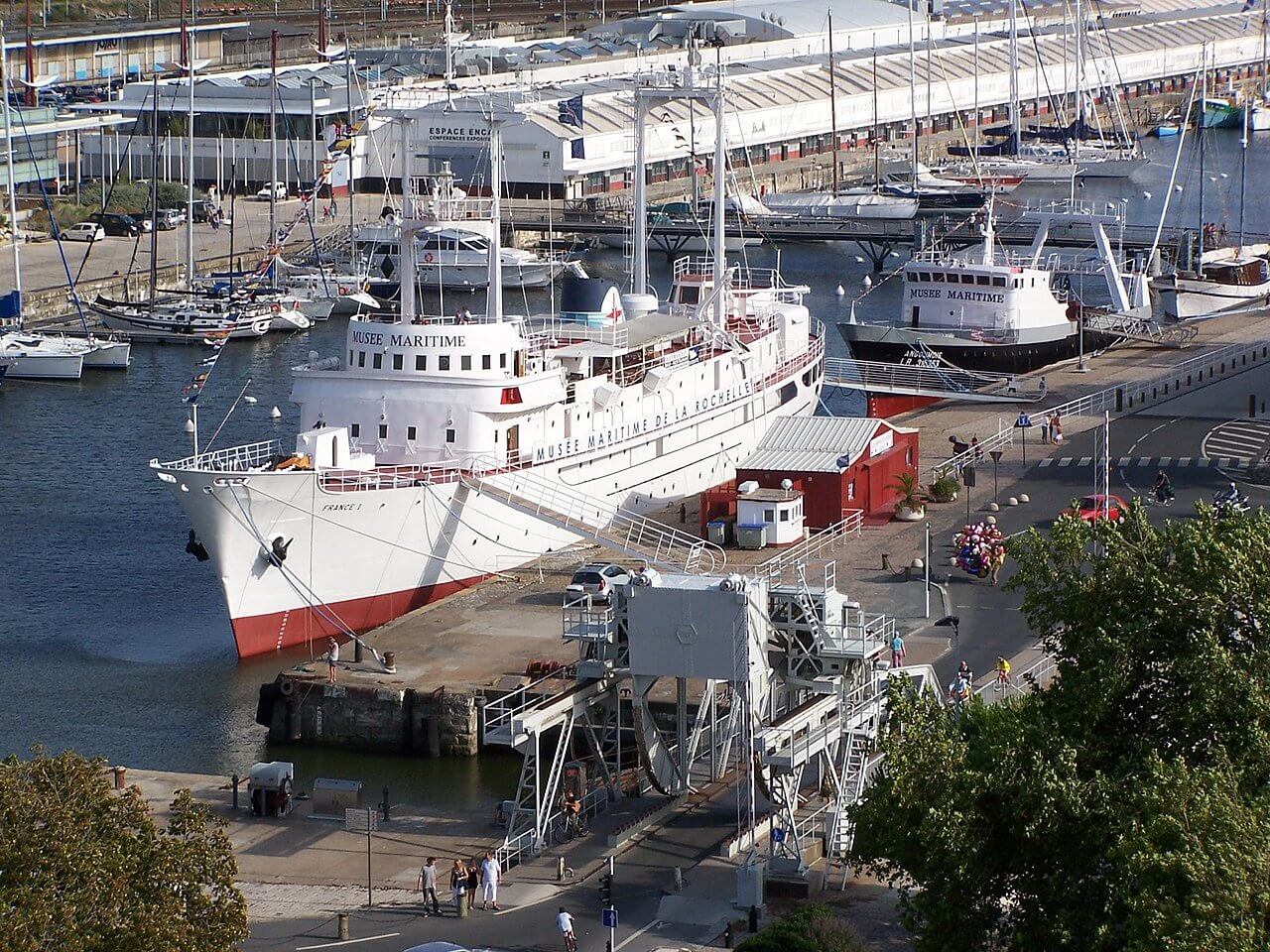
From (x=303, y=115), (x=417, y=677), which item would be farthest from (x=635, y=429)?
(x=303, y=115)

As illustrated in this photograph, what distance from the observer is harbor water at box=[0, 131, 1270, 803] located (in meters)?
46.0

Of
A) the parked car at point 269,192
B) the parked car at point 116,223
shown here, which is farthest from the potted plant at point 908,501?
the parked car at point 269,192

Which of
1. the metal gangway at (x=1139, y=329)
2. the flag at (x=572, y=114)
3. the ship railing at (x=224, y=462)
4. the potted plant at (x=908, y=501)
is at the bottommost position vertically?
the potted plant at (x=908, y=501)

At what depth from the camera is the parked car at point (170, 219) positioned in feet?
380

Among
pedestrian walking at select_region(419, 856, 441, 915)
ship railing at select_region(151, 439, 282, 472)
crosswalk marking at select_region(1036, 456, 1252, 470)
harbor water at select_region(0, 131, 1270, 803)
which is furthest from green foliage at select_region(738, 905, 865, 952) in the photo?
crosswalk marking at select_region(1036, 456, 1252, 470)

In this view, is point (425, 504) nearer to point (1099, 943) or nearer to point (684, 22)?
point (1099, 943)

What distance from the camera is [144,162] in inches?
5049

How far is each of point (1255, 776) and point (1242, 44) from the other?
6521 inches

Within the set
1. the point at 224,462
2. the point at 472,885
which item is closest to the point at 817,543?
the point at 224,462

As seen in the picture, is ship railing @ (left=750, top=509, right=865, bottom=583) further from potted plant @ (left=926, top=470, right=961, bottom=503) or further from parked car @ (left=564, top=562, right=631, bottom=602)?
parked car @ (left=564, top=562, right=631, bottom=602)

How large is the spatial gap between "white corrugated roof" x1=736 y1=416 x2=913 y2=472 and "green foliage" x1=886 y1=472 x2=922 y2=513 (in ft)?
4.10

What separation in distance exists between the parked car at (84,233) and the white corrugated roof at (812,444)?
57396 millimetres

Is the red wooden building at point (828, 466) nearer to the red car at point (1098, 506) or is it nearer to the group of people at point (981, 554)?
A: the red car at point (1098, 506)

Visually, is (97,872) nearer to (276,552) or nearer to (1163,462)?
(276,552)
